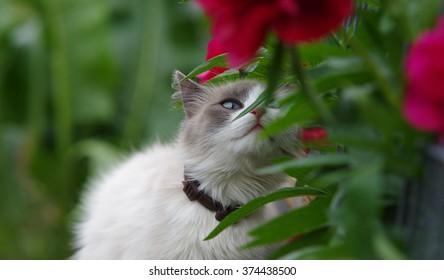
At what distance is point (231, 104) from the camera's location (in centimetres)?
88

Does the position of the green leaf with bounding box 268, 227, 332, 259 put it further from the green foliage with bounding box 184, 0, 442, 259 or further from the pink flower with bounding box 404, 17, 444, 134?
the pink flower with bounding box 404, 17, 444, 134

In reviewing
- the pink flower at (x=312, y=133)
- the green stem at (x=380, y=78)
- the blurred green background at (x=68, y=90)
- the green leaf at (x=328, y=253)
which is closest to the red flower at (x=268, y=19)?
the green stem at (x=380, y=78)

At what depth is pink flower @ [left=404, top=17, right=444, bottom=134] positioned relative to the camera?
405 millimetres

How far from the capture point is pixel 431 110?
1.34ft

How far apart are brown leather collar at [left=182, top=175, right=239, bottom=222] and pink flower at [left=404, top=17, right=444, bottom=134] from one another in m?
0.51

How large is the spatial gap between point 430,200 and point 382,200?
3 centimetres

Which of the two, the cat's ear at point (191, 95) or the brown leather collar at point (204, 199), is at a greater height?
the cat's ear at point (191, 95)

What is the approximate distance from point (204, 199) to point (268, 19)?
1.72ft

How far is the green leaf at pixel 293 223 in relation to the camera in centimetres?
54

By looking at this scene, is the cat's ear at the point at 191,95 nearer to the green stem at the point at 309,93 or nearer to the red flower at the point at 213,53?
the red flower at the point at 213,53

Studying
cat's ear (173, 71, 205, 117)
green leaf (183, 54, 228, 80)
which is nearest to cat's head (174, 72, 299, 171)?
cat's ear (173, 71, 205, 117)

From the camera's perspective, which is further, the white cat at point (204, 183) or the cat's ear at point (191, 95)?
the cat's ear at point (191, 95)
